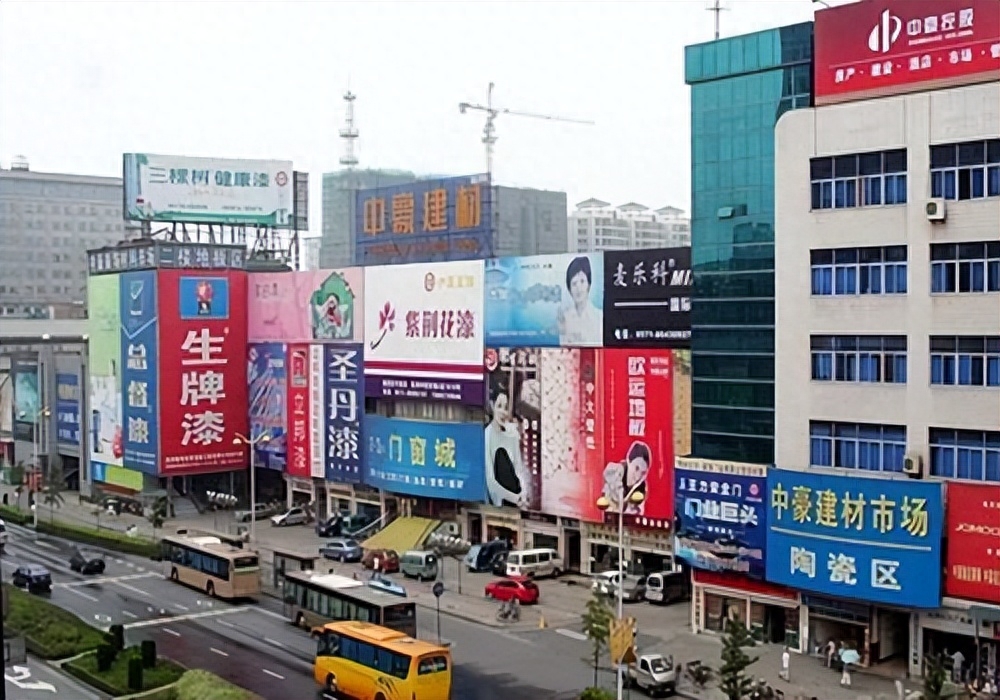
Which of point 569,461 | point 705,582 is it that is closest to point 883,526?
point 705,582

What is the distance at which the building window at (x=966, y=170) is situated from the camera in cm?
3005

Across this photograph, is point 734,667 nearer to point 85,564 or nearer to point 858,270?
point 858,270

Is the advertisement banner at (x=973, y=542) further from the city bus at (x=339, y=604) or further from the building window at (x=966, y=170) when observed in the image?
the city bus at (x=339, y=604)

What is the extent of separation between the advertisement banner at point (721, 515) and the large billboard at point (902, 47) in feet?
35.2

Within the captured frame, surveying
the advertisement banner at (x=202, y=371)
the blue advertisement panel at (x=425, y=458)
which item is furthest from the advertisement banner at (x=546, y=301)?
the advertisement banner at (x=202, y=371)

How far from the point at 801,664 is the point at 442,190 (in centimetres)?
2981

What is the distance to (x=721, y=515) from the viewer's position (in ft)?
118

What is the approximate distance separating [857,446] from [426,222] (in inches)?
1124

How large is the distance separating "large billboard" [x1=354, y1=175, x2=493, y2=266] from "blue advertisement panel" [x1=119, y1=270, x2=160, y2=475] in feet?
38.5

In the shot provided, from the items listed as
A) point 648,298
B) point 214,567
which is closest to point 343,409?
point 214,567

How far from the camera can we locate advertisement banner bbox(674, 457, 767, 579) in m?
34.8

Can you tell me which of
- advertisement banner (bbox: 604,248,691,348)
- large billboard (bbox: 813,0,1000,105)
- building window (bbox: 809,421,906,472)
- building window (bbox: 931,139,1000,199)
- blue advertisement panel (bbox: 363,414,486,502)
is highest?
large billboard (bbox: 813,0,1000,105)

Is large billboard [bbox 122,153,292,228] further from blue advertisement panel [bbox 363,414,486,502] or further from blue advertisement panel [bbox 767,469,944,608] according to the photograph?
blue advertisement panel [bbox 767,469,944,608]

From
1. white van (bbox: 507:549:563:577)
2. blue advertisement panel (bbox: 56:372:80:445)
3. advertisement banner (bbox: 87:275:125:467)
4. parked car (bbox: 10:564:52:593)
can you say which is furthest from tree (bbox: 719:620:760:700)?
blue advertisement panel (bbox: 56:372:80:445)
